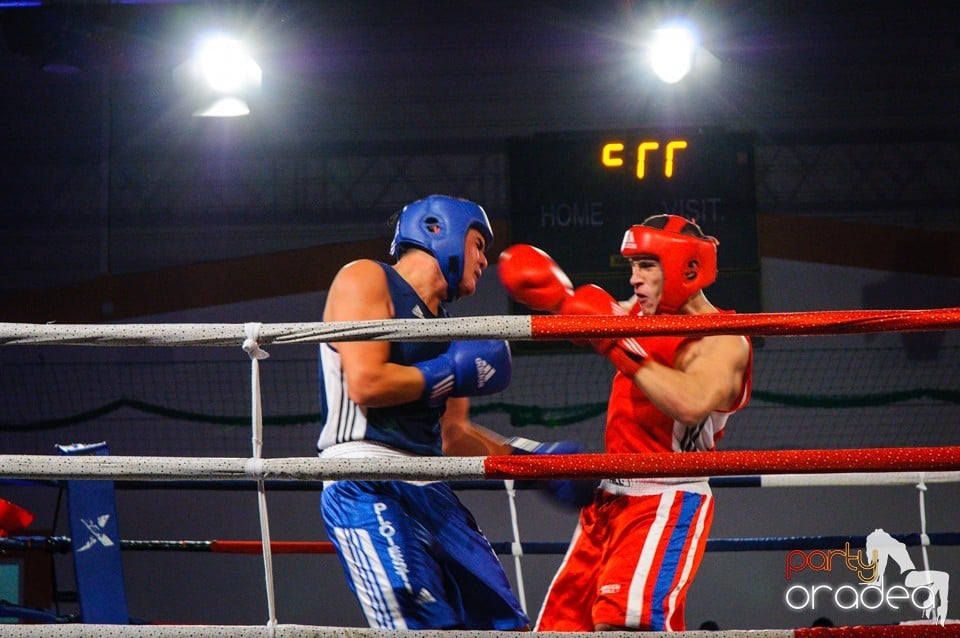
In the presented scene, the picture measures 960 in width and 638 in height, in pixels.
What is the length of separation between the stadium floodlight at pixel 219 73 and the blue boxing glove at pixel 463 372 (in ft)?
17.8

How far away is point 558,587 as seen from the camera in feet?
7.38

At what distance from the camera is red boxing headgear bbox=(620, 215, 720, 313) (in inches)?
92.3

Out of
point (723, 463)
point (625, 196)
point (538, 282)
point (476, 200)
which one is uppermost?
point (476, 200)

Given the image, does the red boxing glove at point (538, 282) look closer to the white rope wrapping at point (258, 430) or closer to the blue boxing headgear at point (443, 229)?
the blue boxing headgear at point (443, 229)

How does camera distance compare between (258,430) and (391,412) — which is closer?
(258,430)

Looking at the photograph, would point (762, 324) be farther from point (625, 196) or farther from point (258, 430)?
point (625, 196)

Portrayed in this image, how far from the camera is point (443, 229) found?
2162mm

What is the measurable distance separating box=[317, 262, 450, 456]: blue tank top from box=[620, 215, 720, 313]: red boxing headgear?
1.92ft

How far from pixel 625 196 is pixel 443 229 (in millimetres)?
4724

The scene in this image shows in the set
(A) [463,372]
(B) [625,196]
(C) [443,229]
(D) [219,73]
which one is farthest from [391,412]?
(D) [219,73]

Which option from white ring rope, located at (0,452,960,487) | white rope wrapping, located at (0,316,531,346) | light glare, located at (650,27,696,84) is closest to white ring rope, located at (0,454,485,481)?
white ring rope, located at (0,452,960,487)

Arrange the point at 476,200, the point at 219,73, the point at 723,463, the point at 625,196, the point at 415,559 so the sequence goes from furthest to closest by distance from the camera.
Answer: the point at 476,200, the point at 219,73, the point at 625,196, the point at 415,559, the point at 723,463

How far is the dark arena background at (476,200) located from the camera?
6.77 metres

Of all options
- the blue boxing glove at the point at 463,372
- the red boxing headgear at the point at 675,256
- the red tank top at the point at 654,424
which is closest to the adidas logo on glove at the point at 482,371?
the blue boxing glove at the point at 463,372
